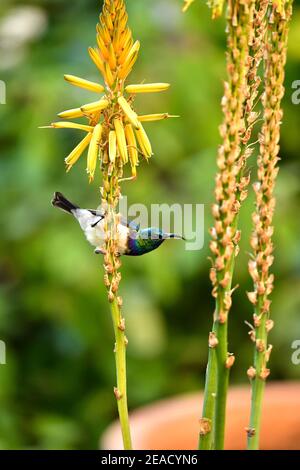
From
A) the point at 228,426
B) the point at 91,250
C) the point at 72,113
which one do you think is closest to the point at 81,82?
the point at 72,113

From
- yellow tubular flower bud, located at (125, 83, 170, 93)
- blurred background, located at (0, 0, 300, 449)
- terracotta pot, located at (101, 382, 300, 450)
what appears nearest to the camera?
yellow tubular flower bud, located at (125, 83, 170, 93)

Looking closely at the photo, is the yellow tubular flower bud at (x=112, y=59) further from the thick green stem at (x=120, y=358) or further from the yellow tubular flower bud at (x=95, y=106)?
the thick green stem at (x=120, y=358)

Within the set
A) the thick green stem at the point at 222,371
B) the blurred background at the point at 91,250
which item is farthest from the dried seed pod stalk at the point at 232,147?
the blurred background at the point at 91,250

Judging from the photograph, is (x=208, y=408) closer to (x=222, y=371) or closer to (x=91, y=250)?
(x=222, y=371)

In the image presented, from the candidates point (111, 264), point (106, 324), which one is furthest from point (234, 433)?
point (106, 324)

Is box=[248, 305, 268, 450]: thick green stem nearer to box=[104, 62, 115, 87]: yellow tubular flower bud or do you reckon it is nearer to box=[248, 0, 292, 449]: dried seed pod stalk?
box=[248, 0, 292, 449]: dried seed pod stalk

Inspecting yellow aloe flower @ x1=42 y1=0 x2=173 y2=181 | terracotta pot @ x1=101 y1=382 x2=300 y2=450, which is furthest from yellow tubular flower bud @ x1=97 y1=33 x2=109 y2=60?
terracotta pot @ x1=101 y1=382 x2=300 y2=450
